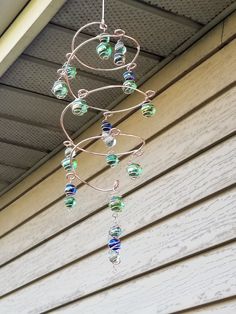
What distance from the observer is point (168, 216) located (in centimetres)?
194

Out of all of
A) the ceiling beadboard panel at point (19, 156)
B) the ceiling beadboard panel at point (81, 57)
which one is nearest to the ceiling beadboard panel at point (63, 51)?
the ceiling beadboard panel at point (81, 57)

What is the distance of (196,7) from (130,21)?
0.21 meters

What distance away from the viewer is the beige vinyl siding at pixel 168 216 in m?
1.73

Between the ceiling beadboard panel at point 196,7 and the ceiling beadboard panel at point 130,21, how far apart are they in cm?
5

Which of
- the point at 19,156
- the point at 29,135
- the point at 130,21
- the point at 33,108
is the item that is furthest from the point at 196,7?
the point at 19,156

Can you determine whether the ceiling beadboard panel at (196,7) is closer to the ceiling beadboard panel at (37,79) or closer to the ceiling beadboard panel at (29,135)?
the ceiling beadboard panel at (37,79)

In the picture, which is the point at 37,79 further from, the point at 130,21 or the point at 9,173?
the point at 9,173

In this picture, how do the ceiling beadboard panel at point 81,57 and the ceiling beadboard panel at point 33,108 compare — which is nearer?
the ceiling beadboard panel at point 81,57

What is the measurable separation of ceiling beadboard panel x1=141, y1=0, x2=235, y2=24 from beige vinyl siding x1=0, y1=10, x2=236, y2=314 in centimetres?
6

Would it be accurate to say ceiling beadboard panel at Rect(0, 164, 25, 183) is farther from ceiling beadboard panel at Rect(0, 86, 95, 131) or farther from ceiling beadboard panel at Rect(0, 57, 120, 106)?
ceiling beadboard panel at Rect(0, 57, 120, 106)

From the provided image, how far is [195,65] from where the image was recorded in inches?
78.5

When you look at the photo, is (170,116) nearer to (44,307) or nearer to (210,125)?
(210,125)

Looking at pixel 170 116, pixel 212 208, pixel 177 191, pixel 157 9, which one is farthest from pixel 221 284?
pixel 157 9

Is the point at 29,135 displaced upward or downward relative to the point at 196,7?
upward
